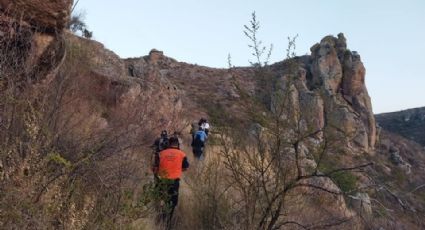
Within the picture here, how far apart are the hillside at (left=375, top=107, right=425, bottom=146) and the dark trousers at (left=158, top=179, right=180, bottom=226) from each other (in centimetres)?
6666

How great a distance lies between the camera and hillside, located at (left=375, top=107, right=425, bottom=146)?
2810 inches

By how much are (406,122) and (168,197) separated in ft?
259

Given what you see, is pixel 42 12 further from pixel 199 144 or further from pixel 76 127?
pixel 199 144

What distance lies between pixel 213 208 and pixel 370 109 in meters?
44.8

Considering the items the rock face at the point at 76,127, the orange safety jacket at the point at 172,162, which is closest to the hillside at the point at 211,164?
the rock face at the point at 76,127

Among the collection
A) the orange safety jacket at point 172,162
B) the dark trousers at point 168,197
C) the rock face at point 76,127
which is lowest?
the dark trousers at point 168,197

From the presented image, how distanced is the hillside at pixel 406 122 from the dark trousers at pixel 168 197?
66.7 metres

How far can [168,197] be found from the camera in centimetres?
628

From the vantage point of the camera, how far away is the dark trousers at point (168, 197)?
5.92 m

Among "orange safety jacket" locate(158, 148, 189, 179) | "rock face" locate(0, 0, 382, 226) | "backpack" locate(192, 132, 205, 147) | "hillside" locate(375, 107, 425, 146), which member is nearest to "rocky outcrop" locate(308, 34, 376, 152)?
"hillside" locate(375, 107, 425, 146)

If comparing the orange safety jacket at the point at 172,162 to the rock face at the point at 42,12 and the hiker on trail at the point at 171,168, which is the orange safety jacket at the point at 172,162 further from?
the rock face at the point at 42,12

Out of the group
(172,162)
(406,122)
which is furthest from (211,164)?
(406,122)

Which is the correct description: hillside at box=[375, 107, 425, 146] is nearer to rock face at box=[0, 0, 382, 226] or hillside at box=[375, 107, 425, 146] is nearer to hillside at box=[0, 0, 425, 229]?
rock face at box=[0, 0, 382, 226]

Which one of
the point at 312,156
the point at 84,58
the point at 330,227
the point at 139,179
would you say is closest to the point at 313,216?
the point at 330,227
